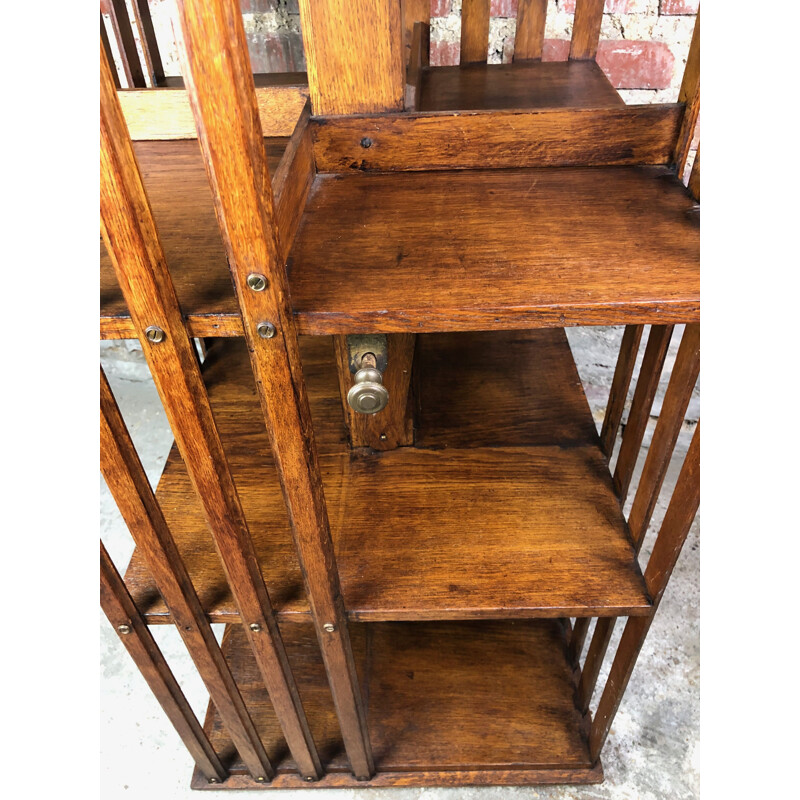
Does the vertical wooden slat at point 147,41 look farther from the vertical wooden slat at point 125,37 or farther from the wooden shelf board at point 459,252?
the wooden shelf board at point 459,252

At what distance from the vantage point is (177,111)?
0.91 m

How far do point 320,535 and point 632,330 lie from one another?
24.9 inches

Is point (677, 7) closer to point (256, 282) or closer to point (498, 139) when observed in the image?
point (498, 139)

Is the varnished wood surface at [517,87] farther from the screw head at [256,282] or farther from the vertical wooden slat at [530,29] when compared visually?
the screw head at [256,282]

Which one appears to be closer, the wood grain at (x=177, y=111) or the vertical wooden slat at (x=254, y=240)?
the vertical wooden slat at (x=254, y=240)

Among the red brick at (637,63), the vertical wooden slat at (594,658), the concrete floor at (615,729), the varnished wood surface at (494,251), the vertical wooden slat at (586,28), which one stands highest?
the vertical wooden slat at (586,28)

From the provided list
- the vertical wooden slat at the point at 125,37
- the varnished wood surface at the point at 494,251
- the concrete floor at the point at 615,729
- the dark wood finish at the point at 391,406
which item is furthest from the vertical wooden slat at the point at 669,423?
the vertical wooden slat at the point at 125,37

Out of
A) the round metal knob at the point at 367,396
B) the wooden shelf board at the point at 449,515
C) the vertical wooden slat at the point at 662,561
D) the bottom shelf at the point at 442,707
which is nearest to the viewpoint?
the round metal knob at the point at 367,396

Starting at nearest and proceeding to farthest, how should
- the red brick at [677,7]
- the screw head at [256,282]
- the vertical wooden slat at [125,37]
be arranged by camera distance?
the screw head at [256,282]
the vertical wooden slat at [125,37]
the red brick at [677,7]

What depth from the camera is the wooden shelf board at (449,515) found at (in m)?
0.97

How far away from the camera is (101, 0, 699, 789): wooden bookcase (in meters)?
0.65

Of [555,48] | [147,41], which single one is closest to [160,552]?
[147,41]

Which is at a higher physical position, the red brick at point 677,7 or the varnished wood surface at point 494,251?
the red brick at point 677,7

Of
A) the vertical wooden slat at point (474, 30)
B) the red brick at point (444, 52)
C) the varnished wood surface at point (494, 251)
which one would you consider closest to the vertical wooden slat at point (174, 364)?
the varnished wood surface at point (494, 251)
